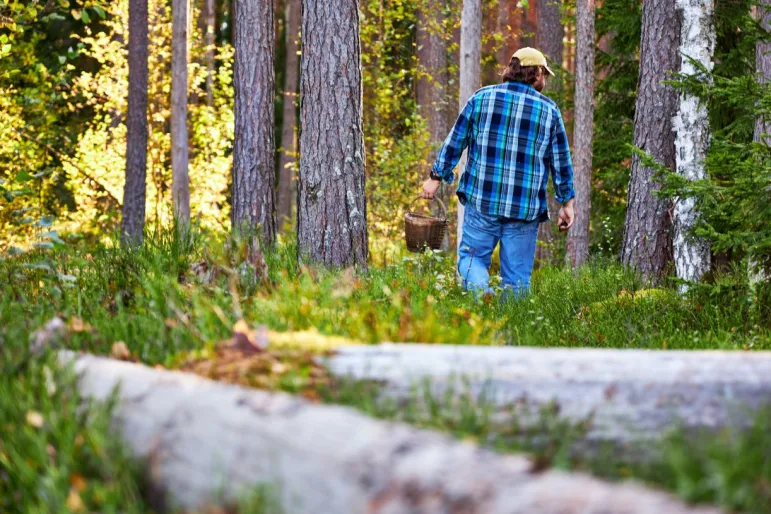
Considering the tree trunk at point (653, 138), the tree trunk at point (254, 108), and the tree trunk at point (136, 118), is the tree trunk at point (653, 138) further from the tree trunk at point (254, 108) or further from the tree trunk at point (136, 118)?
the tree trunk at point (136, 118)

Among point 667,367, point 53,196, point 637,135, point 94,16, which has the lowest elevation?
point 53,196

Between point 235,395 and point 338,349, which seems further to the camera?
point 338,349

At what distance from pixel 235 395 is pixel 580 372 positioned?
3.83 ft

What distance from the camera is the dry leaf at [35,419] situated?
310 cm

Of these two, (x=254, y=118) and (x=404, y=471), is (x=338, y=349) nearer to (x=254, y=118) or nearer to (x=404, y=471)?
(x=404, y=471)

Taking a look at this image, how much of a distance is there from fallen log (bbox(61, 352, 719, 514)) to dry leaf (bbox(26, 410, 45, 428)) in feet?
1.01

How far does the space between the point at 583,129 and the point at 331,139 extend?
19.9ft

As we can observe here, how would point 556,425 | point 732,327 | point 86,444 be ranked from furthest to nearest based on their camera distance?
point 732,327
point 86,444
point 556,425

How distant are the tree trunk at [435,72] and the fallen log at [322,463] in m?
13.2

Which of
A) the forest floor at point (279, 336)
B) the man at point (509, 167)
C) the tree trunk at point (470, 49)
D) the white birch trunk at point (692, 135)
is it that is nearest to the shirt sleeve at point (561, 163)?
the man at point (509, 167)

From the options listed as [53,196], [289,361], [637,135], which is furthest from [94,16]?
[289,361]

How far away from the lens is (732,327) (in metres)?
6.03

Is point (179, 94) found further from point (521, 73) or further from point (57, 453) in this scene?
point (57, 453)

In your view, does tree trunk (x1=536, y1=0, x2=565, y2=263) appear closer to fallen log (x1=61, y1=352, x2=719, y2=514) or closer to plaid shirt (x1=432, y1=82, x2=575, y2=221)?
plaid shirt (x1=432, y1=82, x2=575, y2=221)
